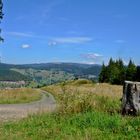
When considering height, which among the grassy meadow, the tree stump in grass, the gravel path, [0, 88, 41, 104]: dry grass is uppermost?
the tree stump in grass

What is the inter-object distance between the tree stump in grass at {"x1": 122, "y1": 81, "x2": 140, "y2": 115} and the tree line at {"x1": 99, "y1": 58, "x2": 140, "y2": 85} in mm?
89771

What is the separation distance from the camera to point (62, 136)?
11406mm

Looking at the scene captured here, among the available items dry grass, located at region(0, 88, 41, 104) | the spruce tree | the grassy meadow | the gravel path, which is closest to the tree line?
the spruce tree

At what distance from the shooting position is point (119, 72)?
123 m

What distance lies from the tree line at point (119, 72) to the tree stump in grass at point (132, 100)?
295ft

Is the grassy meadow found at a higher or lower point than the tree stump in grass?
lower

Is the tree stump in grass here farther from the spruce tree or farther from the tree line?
the spruce tree

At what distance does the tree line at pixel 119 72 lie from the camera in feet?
367

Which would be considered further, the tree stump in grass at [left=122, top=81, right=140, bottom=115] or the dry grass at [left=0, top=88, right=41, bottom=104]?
the dry grass at [left=0, top=88, right=41, bottom=104]

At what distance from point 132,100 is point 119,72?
109 m

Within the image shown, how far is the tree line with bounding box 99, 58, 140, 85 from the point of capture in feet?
367

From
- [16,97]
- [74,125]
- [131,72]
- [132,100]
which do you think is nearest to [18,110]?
[132,100]

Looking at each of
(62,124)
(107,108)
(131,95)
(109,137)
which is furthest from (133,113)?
(109,137)

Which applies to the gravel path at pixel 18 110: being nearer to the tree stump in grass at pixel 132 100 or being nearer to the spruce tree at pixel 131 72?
the tree stump in grass at pixel 132 100
